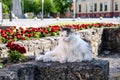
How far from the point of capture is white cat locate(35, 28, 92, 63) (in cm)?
647

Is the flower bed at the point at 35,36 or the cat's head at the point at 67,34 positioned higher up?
the cat's head at the point at 67,34

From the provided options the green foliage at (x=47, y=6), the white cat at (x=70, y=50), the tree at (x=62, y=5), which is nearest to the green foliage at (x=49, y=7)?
the green foliage at (x=47, y=6)

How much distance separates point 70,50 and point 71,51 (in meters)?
0.02

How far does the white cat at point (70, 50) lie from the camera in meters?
6.47

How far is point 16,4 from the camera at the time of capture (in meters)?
59.2

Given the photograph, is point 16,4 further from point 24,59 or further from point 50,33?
point 24,59

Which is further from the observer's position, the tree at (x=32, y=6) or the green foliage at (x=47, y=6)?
the tree at (x=32, y=6)

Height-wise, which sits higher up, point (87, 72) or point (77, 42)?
point (77, 42)

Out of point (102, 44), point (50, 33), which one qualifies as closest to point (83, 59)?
point (50, 33)

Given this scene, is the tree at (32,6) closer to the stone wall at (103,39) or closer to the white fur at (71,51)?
the stone wall at (103,39)

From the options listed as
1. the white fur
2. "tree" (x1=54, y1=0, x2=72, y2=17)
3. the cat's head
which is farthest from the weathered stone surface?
"tree" (x1=54, y1=0, x2=72, y2=17)

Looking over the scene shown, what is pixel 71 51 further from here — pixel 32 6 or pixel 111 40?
pixel 32 6

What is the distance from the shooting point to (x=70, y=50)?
6.57 metres

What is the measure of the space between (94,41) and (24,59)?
8.34m
